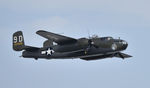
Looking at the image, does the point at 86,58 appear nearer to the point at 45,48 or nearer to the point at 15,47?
the point at 45,48

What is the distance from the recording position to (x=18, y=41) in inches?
2963

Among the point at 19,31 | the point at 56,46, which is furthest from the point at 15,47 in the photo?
the point at 56,46

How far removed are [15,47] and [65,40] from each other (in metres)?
10.2

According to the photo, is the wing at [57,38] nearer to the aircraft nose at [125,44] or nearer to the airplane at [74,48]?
the airplane at [74,48]

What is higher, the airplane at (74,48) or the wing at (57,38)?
the wing at (57,38)

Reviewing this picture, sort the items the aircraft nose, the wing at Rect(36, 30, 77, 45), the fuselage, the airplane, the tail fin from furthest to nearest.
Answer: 1. the tail fin
2. the wing at Rect(36, 30, 77, 45)
3. the airplane
4. the fuselage
5. the aircraft nose

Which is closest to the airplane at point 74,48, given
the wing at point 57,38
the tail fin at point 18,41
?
the wing at point 57,38

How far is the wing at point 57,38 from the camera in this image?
68213mm

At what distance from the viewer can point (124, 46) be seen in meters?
65.9

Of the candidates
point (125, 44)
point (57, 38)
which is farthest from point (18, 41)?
point (125, 44)

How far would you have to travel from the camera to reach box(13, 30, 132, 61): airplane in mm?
66438

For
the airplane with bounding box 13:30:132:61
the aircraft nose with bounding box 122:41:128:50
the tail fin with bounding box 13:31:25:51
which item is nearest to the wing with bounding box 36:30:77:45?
the airplane with bounding box 13:30:132:61

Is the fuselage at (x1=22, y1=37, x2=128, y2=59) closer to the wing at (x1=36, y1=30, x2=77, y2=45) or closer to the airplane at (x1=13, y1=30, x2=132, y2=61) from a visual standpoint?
the airplane at (x1=13, y1=30, x2=132, y2=61)

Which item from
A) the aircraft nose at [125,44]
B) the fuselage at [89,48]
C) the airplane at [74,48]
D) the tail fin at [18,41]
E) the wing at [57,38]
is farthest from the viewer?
the tail fin at [18,41]
